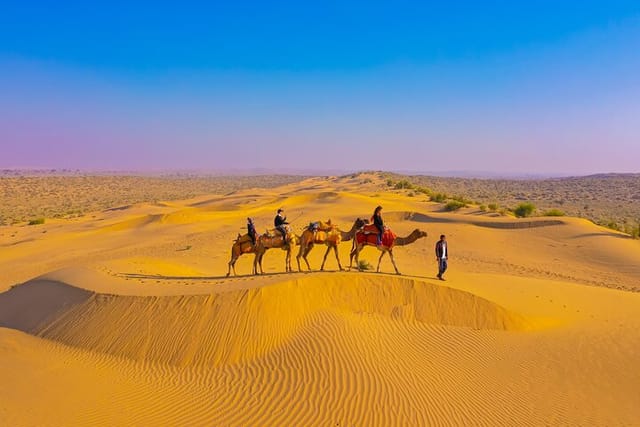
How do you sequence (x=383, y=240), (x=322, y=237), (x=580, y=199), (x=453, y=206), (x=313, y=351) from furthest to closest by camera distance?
(x=580, y=199), (x=453, y=206), (x=322, y=237), (x=383, y=240), (x=313, y=351)

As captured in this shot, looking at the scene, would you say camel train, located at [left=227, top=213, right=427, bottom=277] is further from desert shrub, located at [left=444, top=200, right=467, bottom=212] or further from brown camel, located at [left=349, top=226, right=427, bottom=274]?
desert shrub, located at [left=444, top=200, right=467, bottom=212]

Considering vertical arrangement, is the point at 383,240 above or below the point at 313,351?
above

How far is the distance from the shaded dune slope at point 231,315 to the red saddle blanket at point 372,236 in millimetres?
1943

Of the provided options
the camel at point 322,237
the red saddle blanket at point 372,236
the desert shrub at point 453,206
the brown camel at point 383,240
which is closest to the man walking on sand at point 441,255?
the brown camel at point 383,240

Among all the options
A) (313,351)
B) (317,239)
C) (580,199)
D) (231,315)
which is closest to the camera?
(313,351)

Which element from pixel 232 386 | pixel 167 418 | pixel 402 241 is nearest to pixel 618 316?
pixel 402 241

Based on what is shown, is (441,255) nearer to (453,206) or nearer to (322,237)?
(322,237)

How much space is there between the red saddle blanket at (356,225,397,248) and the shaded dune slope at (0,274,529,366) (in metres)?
1.94

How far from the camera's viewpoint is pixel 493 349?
1016cm

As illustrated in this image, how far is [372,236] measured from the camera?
47.4 ft

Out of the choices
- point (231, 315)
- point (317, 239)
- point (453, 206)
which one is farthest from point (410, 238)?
point (453, 206)

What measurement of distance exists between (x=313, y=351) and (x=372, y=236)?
5.70 metres

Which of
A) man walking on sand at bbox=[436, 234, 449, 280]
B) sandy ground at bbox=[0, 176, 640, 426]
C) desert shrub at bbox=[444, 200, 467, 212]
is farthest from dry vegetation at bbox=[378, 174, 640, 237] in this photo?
sandy ground at bbox=[0, 176, 640, 426]

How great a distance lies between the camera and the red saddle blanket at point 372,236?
14.4 meters
